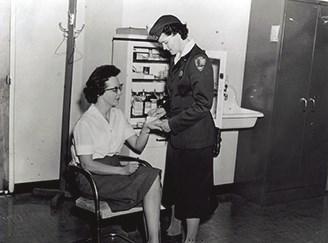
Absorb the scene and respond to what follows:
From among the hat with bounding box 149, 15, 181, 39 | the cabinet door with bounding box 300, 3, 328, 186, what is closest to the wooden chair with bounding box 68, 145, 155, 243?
the hat with bounding box 149, 15, 181, 39

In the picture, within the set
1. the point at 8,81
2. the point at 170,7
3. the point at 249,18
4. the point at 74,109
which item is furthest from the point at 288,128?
the point at 8,81

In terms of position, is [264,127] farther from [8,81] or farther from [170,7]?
[8,81]

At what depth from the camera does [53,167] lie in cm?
466

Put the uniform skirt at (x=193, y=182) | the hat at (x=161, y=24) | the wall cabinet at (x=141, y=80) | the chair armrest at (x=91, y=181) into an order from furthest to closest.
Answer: the wall cabinet at (x=141, y=80), the uniform skirt at (x=193, y=182), the hat at (x=161, y=24), the chair armrest at (x=91, y=181)

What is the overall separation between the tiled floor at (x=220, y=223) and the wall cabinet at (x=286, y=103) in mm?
243

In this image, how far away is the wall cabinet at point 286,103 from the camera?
4492 mm

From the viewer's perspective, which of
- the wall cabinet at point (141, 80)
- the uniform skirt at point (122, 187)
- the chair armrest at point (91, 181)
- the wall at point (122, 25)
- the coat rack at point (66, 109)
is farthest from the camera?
the wall at point (122, 25)

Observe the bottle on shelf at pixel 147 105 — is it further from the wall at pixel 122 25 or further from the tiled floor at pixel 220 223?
the tiled floor at pixel 220 223

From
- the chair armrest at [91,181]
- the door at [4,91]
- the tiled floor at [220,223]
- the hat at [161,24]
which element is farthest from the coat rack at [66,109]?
the chair armrest at [91,181]

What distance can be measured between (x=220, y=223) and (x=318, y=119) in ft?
4.99

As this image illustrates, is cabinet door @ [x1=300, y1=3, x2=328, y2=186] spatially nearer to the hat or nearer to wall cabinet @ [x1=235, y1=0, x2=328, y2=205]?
wall cabinet @ [x1=235, y1=0, x2=328, y2=205]

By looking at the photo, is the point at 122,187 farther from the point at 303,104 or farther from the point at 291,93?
the point at 303,104

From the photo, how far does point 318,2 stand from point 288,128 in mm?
1187

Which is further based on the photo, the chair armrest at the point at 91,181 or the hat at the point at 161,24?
the hat at the point at 161,24
